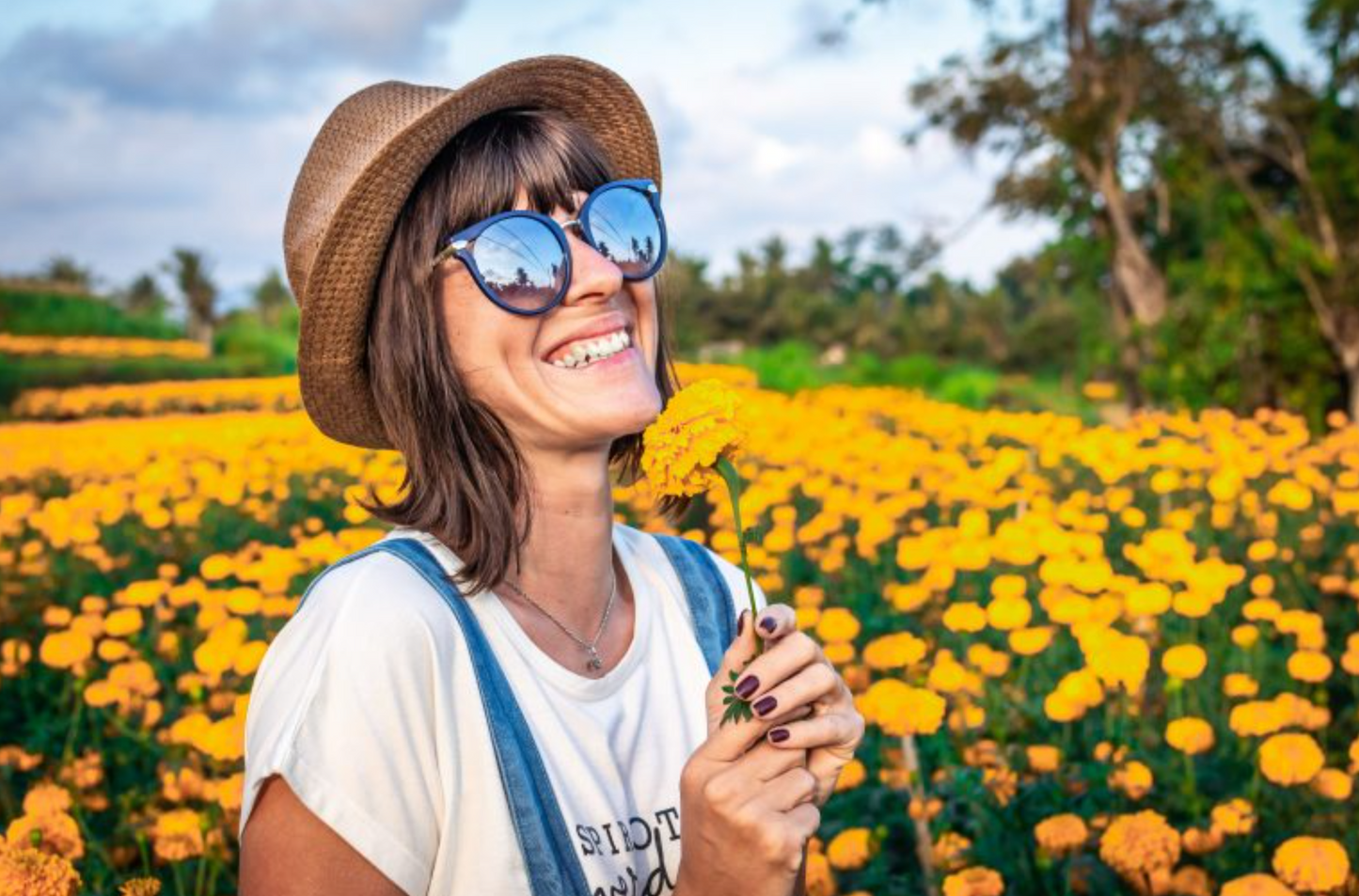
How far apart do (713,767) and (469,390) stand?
1.94 feet

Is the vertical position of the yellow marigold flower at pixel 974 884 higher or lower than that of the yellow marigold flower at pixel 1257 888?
higher

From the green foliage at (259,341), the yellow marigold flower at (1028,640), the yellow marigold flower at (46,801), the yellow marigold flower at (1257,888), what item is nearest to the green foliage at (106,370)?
the green foliage at (259,341)

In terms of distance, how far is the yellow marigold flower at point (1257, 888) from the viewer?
1.93m

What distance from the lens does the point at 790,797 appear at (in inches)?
46.3

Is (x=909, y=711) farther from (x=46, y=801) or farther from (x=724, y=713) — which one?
(x=46, y=801)

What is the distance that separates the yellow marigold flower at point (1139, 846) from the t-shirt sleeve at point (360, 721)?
134cm

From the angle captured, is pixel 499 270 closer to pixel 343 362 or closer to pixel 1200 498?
pixel 343 362

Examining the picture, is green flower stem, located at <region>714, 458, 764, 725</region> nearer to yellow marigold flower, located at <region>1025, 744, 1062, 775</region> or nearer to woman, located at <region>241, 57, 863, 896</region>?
woman, located at <region>241, 57, 863, 896</region>

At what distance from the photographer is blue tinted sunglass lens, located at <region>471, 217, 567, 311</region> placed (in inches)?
57.1

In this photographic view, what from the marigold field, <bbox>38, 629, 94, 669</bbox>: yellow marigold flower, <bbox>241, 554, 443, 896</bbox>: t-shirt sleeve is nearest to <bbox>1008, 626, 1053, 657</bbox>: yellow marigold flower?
the marigold field

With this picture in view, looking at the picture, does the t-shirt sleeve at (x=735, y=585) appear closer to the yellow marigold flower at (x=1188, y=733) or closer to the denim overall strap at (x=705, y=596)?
the denim overall strap at (x=705, y=596)

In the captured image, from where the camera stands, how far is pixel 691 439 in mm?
1091

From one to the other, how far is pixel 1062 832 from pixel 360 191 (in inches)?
65.5

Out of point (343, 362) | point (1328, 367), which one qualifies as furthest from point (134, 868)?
point (1328, 367)
